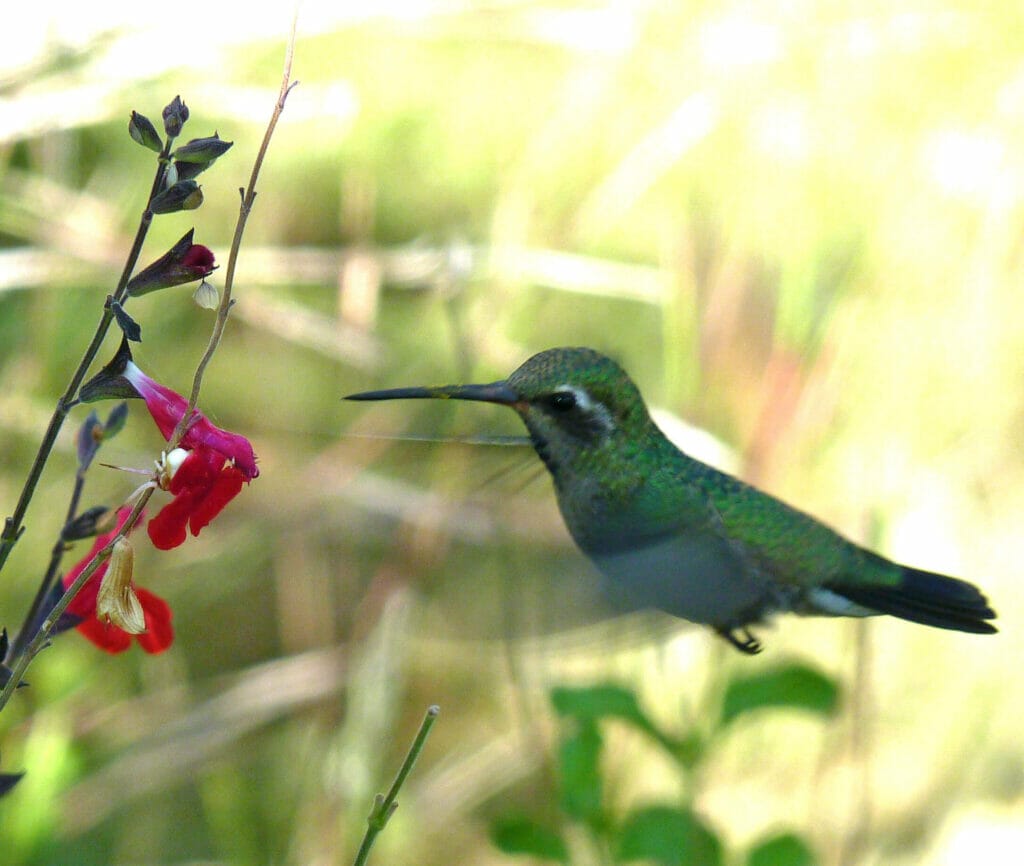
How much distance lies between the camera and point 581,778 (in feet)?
5.66

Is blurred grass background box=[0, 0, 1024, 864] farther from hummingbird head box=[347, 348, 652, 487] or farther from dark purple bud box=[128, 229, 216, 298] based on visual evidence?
dark purple bud box=[128, 229, 216, 298]

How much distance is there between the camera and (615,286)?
2365 millimetres

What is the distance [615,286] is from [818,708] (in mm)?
984

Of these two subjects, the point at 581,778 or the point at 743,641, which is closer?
the point at 743,641

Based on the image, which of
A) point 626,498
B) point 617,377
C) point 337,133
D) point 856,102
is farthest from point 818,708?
point 337,133

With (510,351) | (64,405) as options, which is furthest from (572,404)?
(510,351)

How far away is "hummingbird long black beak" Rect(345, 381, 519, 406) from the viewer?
1108mm

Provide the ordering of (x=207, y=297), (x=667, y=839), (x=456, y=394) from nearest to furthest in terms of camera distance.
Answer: (x=207, y=297) → (x=456, y=394) → (x=667, y=839)

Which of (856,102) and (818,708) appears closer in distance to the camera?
(818,708)

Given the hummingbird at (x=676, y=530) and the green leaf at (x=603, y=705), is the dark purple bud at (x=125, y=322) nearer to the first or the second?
the hummingbird at (x=676, y=530)

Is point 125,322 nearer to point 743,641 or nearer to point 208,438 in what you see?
point 208,438

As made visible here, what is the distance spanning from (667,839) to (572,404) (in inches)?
29.9

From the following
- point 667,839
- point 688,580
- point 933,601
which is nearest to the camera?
point 688,580

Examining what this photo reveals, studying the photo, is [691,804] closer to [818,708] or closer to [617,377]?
[818,708]
